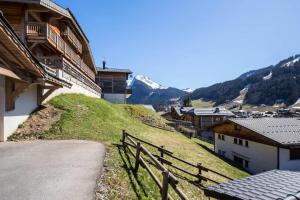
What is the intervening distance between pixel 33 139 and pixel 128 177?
24.5 feet

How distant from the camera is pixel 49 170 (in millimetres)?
10258

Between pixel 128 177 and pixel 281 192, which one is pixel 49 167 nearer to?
pixel 128 177

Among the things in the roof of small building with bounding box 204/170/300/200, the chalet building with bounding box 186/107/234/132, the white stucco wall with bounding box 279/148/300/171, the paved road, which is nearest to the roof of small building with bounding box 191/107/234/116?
the chalet building with bounding box 186/107/234/132

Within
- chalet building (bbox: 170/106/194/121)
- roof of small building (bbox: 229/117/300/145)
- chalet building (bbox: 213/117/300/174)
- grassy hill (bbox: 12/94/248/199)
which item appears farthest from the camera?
chalet building (bbox: 170/106/194/121)

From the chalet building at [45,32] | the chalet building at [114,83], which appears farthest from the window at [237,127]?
the chalet building at [114,83]

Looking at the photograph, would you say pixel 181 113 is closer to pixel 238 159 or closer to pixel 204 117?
pixel 204 117

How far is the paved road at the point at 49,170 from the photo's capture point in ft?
26.9

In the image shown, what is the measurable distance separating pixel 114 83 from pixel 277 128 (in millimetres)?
31048

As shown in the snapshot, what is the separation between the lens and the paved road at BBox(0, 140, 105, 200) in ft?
26.9

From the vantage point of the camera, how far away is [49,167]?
34.9ft

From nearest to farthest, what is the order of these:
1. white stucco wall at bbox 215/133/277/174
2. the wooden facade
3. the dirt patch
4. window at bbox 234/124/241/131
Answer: the dirt patch, white stucco wall at bbox 215/133/277/174, the wooden facade, window at bbox 234/124/241/131

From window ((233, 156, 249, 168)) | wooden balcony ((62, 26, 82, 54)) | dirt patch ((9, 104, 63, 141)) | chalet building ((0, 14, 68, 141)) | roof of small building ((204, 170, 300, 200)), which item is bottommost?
window ((233, 156, 249, 168))

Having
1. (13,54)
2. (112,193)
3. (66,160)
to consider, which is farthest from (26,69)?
(112,193)

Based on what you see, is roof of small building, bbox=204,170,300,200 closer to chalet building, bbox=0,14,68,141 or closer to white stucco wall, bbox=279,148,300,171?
chalet building, bbox=0,14,68,141
